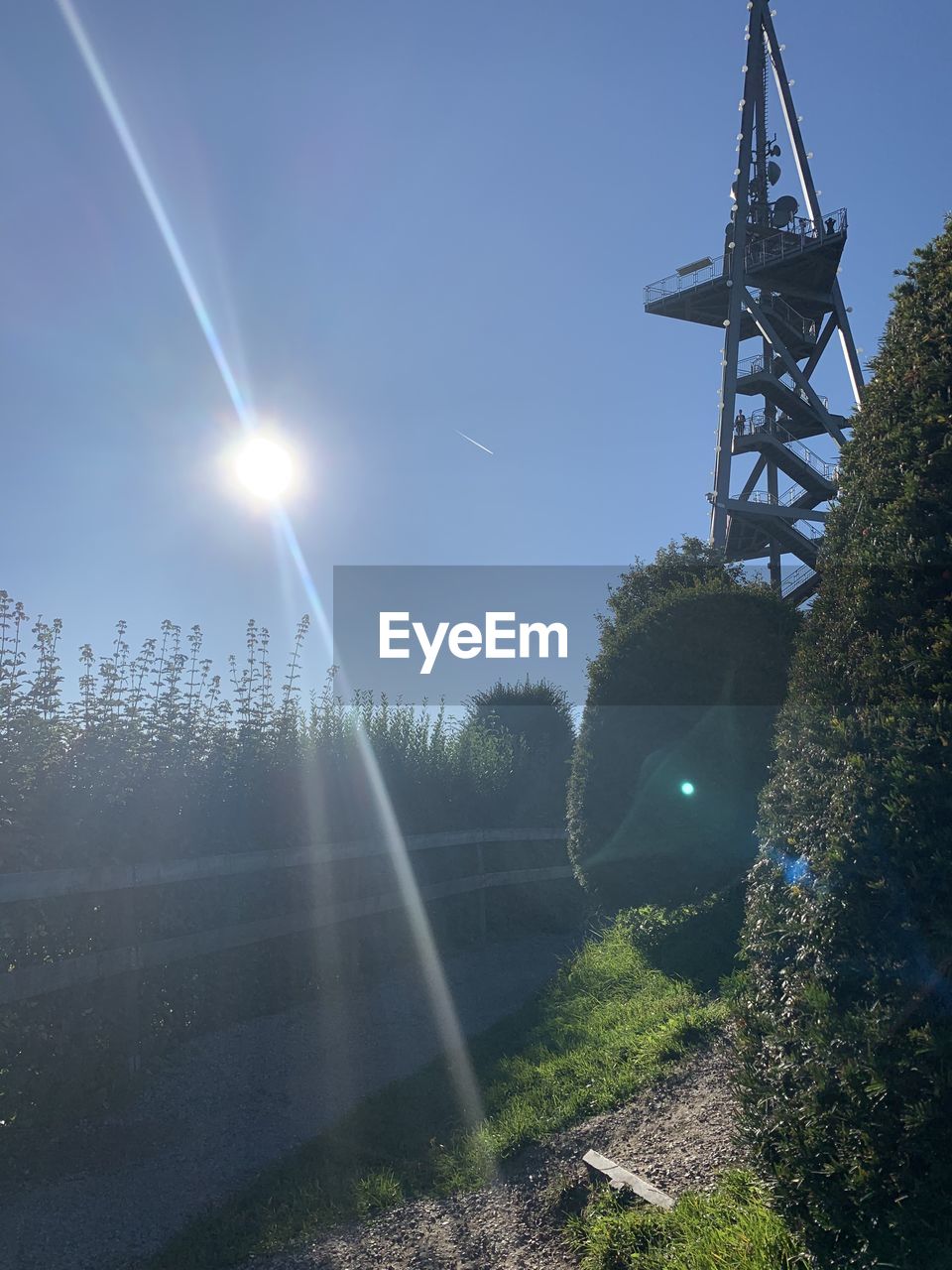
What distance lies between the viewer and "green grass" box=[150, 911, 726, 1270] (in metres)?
4.86

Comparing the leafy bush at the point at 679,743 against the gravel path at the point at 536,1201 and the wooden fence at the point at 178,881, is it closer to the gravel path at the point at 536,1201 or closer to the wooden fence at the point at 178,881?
the wooden fence at the point at 178,881

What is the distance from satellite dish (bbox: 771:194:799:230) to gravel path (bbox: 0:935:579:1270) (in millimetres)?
26528

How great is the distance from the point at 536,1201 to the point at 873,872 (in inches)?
113

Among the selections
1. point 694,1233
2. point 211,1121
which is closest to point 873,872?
point 694,1233

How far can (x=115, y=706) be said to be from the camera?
7.04 m

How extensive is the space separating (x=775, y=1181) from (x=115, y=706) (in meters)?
5.43

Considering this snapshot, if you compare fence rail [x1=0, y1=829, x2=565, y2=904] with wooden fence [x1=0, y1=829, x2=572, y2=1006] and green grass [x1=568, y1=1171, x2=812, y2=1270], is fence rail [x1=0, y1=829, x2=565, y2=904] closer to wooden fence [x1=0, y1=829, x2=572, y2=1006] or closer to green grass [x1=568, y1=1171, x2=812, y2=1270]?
wooden fence [x1=0, y1=829, x2=572, y2=1006]

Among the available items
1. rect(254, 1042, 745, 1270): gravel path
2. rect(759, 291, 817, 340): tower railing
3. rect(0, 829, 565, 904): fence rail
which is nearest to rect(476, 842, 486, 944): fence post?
rect(0, 829, 565, 904): fence rail

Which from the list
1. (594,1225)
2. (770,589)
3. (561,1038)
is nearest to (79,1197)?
(594,1225)

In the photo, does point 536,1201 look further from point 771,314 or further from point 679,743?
point 771,314

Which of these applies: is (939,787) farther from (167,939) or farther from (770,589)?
(770,589)

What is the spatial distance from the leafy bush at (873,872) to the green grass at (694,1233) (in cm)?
35

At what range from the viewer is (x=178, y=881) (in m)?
6.98

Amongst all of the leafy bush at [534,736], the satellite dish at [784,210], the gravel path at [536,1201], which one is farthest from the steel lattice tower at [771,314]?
the gravel path at [536,1201]
